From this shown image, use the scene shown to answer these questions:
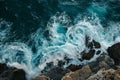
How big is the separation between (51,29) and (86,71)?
183 inches

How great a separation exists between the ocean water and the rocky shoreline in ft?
1.82

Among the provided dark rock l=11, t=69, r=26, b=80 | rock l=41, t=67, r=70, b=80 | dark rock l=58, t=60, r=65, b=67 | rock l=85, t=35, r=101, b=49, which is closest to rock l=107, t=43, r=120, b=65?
rock l=85, t=35, r=101, b=49

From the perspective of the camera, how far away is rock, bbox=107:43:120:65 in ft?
41.4

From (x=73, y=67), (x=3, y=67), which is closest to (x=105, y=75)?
(x=73, y=67)

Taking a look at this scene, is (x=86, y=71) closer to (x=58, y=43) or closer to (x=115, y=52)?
(x=115, y=52)

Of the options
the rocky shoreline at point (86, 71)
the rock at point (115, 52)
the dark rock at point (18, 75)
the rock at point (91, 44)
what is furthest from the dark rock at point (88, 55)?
the dark rock at point (18, 75)

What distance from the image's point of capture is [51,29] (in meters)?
14.8

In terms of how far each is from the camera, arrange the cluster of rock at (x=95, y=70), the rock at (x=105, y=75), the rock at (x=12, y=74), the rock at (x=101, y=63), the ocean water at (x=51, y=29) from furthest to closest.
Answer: the ocean water at (x=51, y=29), the rock at (x=12, y=74), the rock at (x=101, y=63), the cluster of rock at (x=95, y=70), the rock at (x=105, y=75)

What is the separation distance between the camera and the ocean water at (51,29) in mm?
13273

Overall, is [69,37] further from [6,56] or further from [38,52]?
[6,56]

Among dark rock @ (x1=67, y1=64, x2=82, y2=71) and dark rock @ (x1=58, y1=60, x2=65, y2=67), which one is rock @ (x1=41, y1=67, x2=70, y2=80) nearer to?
dark rock @ (x1=67, y1=64, x2=82, y2=71)

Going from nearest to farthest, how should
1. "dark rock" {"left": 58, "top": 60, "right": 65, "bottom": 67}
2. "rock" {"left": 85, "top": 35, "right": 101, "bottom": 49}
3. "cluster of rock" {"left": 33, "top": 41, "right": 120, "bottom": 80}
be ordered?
"cluster of rock" {"left": 33, "top": 41, "right": 120, "bottom": 80} → "dark rock" {"left": 58, "top": 60, "right": 65, "bottom": 67} → "rock" {"left": 85, "top": 35, "right": 101, "bottom": 49}

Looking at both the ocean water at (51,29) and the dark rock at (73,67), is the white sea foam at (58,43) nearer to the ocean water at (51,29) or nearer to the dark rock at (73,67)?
the ocean water at (51,29)

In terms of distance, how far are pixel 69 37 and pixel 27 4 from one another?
3.45m
